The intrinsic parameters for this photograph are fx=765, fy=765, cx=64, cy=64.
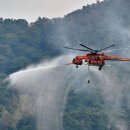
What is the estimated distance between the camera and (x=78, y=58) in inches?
5861

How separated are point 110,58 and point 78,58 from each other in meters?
7.19

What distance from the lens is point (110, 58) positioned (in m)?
152

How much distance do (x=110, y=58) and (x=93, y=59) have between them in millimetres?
5734

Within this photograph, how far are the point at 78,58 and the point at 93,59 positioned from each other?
3.14 meters

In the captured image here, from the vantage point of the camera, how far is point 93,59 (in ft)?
484
